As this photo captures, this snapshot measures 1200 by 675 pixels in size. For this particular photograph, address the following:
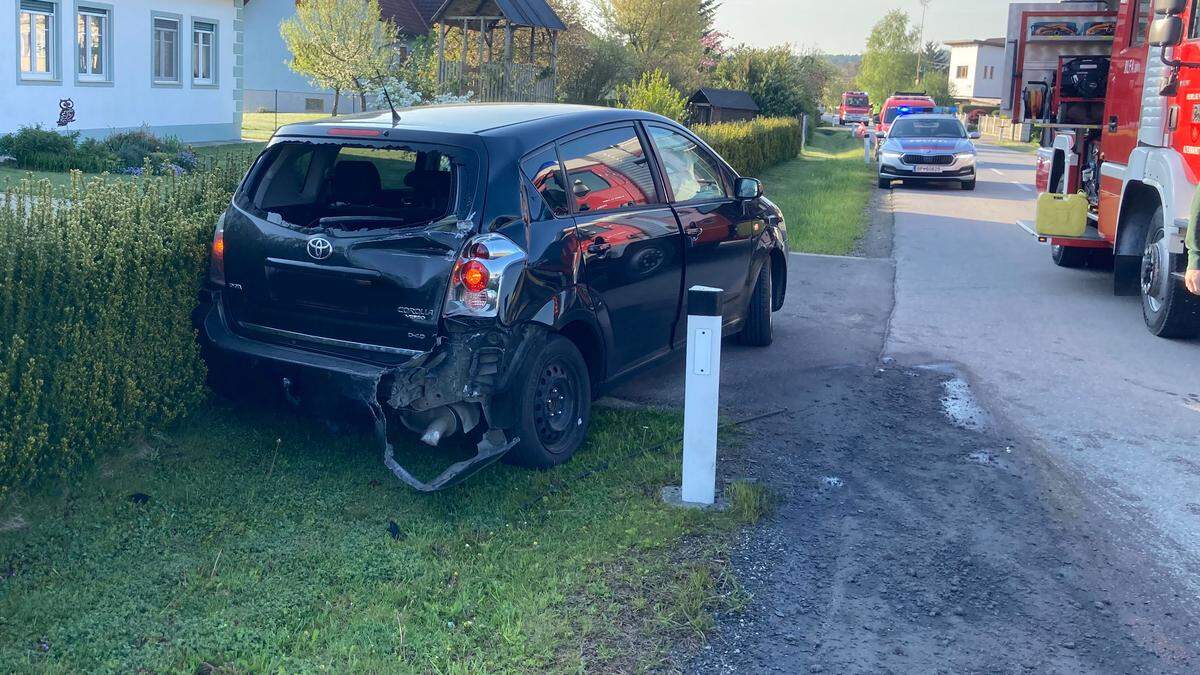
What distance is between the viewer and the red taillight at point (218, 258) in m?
5.60

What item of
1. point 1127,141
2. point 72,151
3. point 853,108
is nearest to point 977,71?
point 853,108

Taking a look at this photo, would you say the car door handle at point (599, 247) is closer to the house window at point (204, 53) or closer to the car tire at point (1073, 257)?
the car tire at point (1073, 257)

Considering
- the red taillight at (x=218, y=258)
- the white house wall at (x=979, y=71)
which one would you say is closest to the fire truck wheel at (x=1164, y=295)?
the red taillight at (x=218, y=258)

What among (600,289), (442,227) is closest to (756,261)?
(600,289)

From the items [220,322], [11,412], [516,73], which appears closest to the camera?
[11,412]

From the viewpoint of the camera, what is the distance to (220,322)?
221 inches

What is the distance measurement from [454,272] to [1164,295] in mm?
6430

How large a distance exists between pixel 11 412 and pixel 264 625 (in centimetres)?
149

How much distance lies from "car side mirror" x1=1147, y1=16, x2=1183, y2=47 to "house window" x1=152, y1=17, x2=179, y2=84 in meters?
22.3

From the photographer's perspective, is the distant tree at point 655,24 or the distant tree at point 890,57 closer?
the distant tree at point 655,24

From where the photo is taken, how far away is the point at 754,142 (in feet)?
79.6

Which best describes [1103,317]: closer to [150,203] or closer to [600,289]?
[600,289]

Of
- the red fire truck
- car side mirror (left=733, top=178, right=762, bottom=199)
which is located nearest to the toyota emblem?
car side mirror (left=733, top=178, right=762, bottom=199)

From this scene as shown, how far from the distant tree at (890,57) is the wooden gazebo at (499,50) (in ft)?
235
